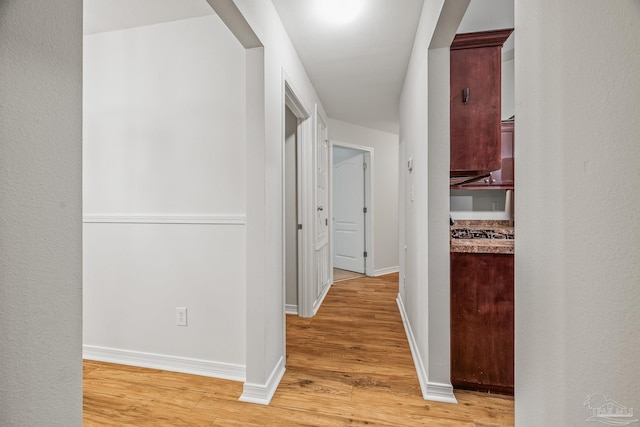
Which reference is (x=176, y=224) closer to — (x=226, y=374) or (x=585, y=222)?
(x=226, y=374)

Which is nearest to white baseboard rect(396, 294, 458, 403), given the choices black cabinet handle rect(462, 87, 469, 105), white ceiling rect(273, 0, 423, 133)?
black cabinet handle rect(462, 87, 469, 105)

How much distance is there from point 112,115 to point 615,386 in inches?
106

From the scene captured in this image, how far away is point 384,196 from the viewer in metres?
4.85

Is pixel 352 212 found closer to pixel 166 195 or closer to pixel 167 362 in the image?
pixel 166 195

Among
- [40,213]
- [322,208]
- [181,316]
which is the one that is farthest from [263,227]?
[322,208]

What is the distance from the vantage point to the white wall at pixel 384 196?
15.5ft

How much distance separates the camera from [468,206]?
109 inches

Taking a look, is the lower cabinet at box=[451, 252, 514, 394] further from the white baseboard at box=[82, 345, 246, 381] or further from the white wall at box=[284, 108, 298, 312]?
the white wall at box=[284, 108, 298, 312]

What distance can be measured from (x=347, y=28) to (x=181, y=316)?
2315 millimetres

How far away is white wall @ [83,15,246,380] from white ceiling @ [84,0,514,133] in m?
0.12

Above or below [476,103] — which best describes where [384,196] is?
below

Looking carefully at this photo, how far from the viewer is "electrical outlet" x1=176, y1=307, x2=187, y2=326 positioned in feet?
6.55

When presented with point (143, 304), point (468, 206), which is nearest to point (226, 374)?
point (143, 304)

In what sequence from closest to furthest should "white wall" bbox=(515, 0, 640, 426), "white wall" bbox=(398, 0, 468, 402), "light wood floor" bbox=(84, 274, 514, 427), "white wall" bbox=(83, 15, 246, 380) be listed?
"white wall" bbox=(515, 0, 640, 426) → "light wood floor" bbox=(84, 274, 514, 427) → "white wall" bbox=(398, 0, 468, 402) → "white wall" bbox=(83, 15, 246, 380)
